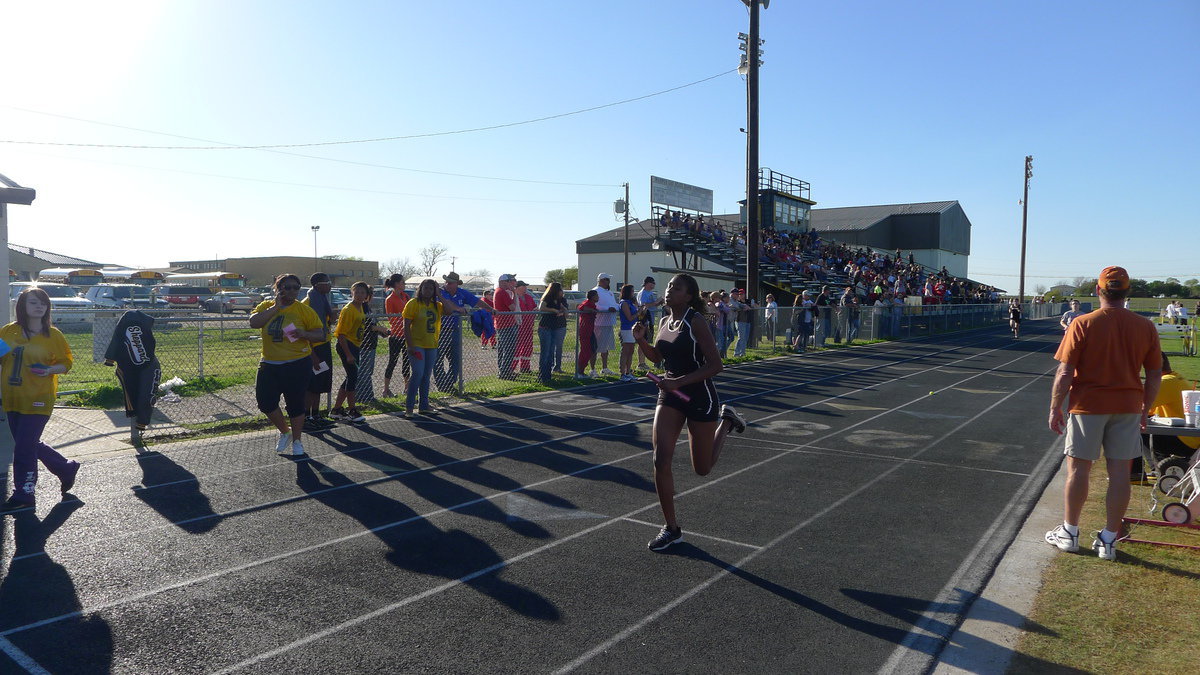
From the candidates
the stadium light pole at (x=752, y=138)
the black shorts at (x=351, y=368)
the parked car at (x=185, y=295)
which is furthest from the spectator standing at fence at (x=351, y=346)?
the parked car at (x=185, y=295)

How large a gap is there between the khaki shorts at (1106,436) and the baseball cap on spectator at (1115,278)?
2.75 feet

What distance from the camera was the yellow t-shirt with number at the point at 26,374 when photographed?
609 cm

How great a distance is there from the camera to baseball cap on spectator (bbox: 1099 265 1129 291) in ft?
16.5

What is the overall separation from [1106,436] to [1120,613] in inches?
53.7

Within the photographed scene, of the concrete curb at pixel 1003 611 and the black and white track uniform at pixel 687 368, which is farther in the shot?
the black and white track uniform at pixel 687 368

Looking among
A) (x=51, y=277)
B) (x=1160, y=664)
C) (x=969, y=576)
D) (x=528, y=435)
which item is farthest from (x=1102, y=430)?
(x=51, y=277)

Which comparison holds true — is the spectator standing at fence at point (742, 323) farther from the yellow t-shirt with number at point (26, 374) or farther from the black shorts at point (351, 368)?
the yellow t-shirt with number at point (26, 374)

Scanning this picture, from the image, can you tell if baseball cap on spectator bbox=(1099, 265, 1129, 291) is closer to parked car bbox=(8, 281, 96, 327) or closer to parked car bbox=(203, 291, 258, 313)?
parked car bbox=(8, 281, 96, 327)

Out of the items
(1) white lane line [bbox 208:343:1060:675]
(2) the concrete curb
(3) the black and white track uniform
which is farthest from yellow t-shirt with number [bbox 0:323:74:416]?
(2) the concrete curb

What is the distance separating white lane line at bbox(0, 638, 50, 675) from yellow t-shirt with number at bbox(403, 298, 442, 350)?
6604mm

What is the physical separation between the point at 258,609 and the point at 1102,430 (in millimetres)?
5397

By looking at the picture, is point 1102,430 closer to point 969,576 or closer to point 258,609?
point 969,576

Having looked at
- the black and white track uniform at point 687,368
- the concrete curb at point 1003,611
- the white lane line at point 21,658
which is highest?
the black and white track uniform at point 687,368

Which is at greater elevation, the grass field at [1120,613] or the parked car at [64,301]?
→ the parked car at [64,301]
